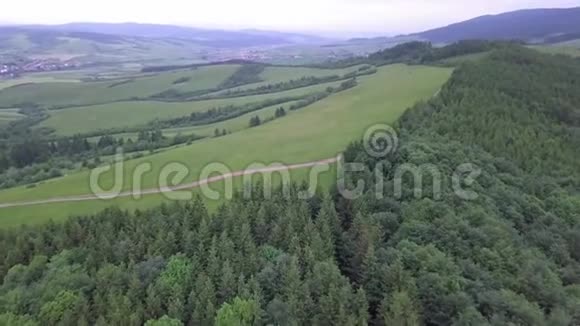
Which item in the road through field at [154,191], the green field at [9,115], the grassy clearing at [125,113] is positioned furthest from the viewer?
the green field at [9,115]

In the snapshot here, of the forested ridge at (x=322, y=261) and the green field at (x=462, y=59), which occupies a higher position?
the green field at (x=462, y=59)

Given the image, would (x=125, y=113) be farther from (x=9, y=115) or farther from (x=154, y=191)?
(x=154, y=191)

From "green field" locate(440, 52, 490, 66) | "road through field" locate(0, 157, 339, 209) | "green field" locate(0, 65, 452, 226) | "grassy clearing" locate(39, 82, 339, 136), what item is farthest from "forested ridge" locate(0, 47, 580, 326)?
"grassy clearing" locate(39, 82, 339, 136)

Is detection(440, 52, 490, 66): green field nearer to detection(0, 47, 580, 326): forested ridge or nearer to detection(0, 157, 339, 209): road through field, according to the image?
detection(0, 47, 580, 326): forested ridge

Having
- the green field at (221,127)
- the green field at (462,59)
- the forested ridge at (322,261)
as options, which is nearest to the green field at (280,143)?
the green field at (221,127)

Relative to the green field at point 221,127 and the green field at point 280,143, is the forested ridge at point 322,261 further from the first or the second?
the green field at point 221,127

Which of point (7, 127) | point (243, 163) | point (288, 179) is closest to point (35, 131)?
point (7, 127)

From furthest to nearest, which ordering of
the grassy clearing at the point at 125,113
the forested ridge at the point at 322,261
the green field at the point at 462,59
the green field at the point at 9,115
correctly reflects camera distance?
the green field at the point at 9,115, the grassy clearing at the point at 125,113, the green field at the point at 462,59, the forested ridge at the point at 322,261

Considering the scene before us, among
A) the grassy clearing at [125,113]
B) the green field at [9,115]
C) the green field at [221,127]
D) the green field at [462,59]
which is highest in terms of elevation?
the green field at [462,59]
